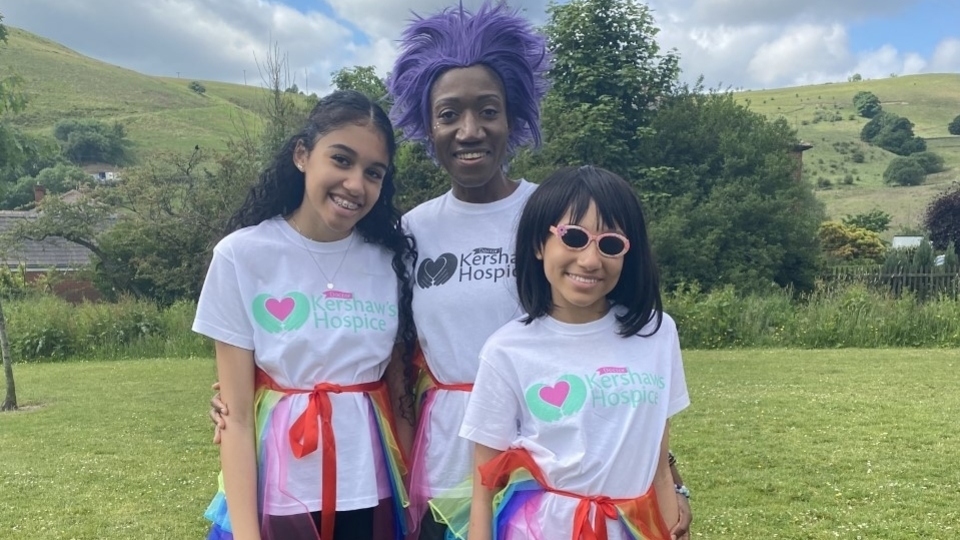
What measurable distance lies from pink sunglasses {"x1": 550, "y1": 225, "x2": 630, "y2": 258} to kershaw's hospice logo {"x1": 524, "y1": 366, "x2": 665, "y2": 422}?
0.95 ft

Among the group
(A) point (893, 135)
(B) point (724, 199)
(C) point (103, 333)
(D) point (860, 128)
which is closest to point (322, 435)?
(C) point (103, 333)

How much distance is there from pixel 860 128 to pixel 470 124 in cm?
8675

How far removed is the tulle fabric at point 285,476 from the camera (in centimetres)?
201

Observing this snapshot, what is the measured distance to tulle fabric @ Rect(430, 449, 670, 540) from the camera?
1.85 meters

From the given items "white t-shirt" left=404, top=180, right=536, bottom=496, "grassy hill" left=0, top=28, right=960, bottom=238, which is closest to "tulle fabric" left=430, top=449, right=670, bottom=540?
"white t-shirt" left=404, top=180, right=536, bottom=496

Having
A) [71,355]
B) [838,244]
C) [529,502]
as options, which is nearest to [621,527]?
[529,502]

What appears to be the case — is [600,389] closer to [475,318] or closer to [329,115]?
[475,318]

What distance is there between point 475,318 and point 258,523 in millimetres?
765

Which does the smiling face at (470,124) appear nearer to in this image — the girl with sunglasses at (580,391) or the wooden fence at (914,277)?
the girl with sunglasses at (580,391)

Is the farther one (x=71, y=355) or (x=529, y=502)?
(x=71, y=355)

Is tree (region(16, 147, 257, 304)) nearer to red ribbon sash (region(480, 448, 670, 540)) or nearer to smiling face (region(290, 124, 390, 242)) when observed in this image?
smiling face (region(290, 124, 390, 242))

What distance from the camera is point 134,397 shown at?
995 cm

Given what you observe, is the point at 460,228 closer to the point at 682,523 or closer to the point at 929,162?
the point at 682,523

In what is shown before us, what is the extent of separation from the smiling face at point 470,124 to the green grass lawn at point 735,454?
11.5ft
